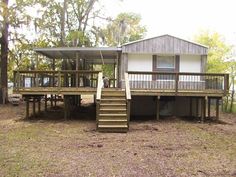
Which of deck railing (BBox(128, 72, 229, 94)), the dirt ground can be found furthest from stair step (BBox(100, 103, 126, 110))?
deck railing (BBox(128, 72, 229, 94))

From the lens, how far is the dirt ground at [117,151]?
7402 mm

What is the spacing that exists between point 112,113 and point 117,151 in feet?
14.5

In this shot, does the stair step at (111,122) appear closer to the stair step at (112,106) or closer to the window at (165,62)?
the stair step at (112,106)

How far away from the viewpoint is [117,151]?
9.30 m

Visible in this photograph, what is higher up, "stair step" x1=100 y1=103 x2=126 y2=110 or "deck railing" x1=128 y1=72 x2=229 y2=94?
"deck railing" x1=128 y1=72 x2=229 y2=94

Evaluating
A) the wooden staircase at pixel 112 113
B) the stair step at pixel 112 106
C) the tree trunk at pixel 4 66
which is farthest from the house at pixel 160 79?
the tree trunk at pixel 4 66

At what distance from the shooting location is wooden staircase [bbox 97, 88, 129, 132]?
12.8 m

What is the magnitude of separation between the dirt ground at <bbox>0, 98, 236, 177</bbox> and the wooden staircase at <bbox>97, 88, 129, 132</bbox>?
0.47 metres

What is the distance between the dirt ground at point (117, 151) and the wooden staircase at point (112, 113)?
0.47 m

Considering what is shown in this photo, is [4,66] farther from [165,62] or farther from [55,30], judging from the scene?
[165,62]

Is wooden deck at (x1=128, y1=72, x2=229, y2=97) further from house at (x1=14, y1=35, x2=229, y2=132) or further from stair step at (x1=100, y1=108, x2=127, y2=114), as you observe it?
stair step at (x1=100, y1=108, x2=127, y2=114)

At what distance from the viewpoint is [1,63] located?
24.8m

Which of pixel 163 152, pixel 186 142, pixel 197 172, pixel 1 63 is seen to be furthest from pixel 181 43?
pixel 1 63

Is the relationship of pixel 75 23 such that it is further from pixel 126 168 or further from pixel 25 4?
pixel 126 168
